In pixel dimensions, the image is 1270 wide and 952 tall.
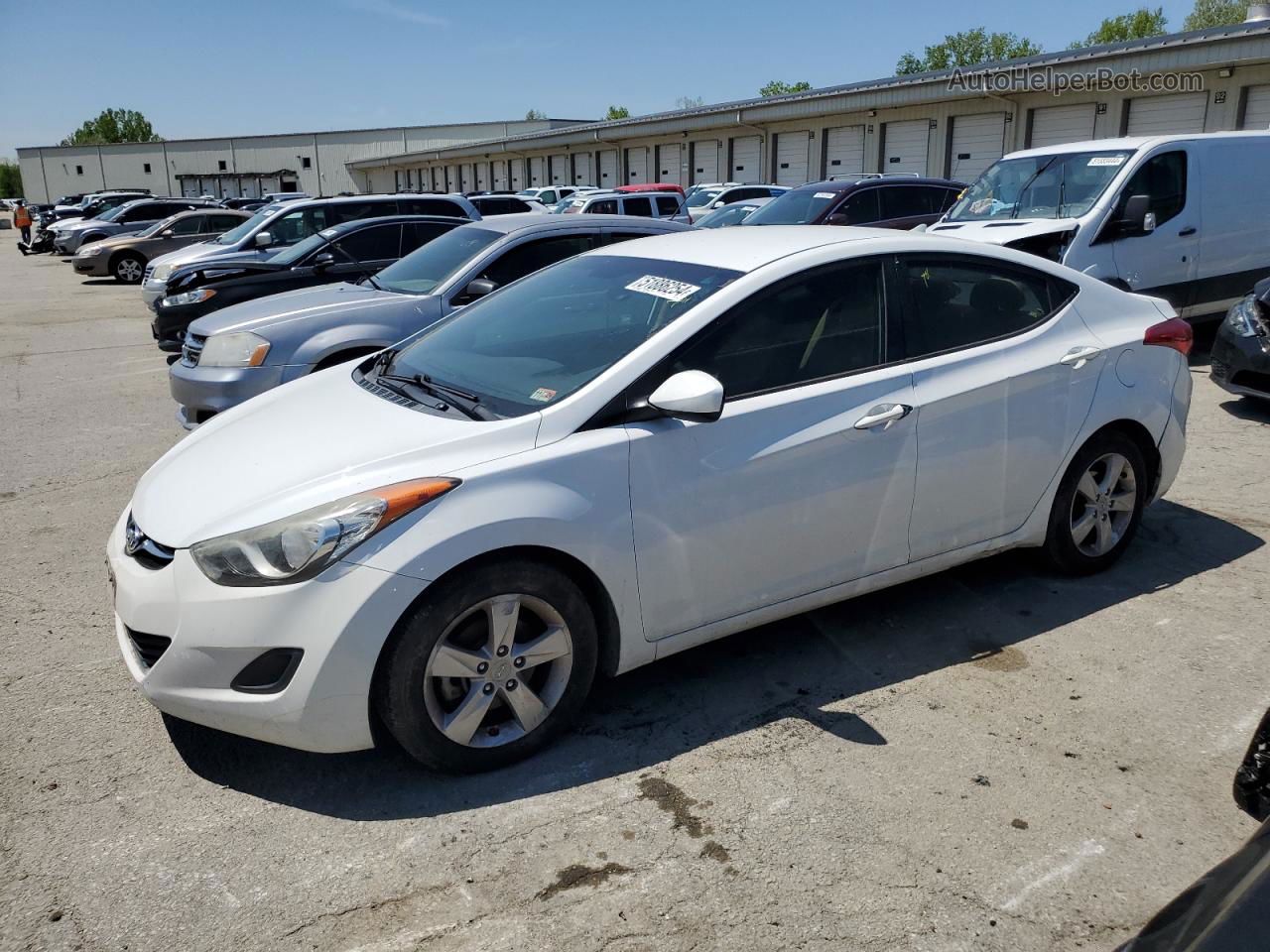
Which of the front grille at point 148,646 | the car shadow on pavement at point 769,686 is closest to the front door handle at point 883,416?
the car shadow on pavement at point 769,686

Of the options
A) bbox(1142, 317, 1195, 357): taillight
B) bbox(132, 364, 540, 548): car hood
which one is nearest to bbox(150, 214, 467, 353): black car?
bbox(132, 364, 540, 548): car hood

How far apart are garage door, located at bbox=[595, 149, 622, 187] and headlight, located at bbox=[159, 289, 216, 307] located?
34.3 meters

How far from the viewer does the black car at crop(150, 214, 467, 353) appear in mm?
9992

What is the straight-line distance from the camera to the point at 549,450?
329 centimetres

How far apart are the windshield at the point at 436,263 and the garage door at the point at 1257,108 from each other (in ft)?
59.7

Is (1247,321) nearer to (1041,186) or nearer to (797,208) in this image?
(1041,186)

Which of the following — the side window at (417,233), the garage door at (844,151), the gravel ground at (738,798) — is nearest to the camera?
the gravel ground at (738,798)

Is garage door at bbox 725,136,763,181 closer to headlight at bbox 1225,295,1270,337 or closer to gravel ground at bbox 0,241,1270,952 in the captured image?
headlight at bbox 1225,295,1270,337

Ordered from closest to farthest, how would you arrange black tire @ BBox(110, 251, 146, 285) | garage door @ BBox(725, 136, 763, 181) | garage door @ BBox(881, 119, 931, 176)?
black tire @ BBox(110, 251, 146, 285)
garage door @ BBox(881, 119, 931, 176)
garage door @ BBox(725, 136, 763, 181)

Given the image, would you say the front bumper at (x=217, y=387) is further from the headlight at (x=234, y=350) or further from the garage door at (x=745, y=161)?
the garage door at (x=745, y=161)

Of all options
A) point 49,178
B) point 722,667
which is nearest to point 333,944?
point 722,667

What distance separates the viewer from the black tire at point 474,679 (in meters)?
3.08
